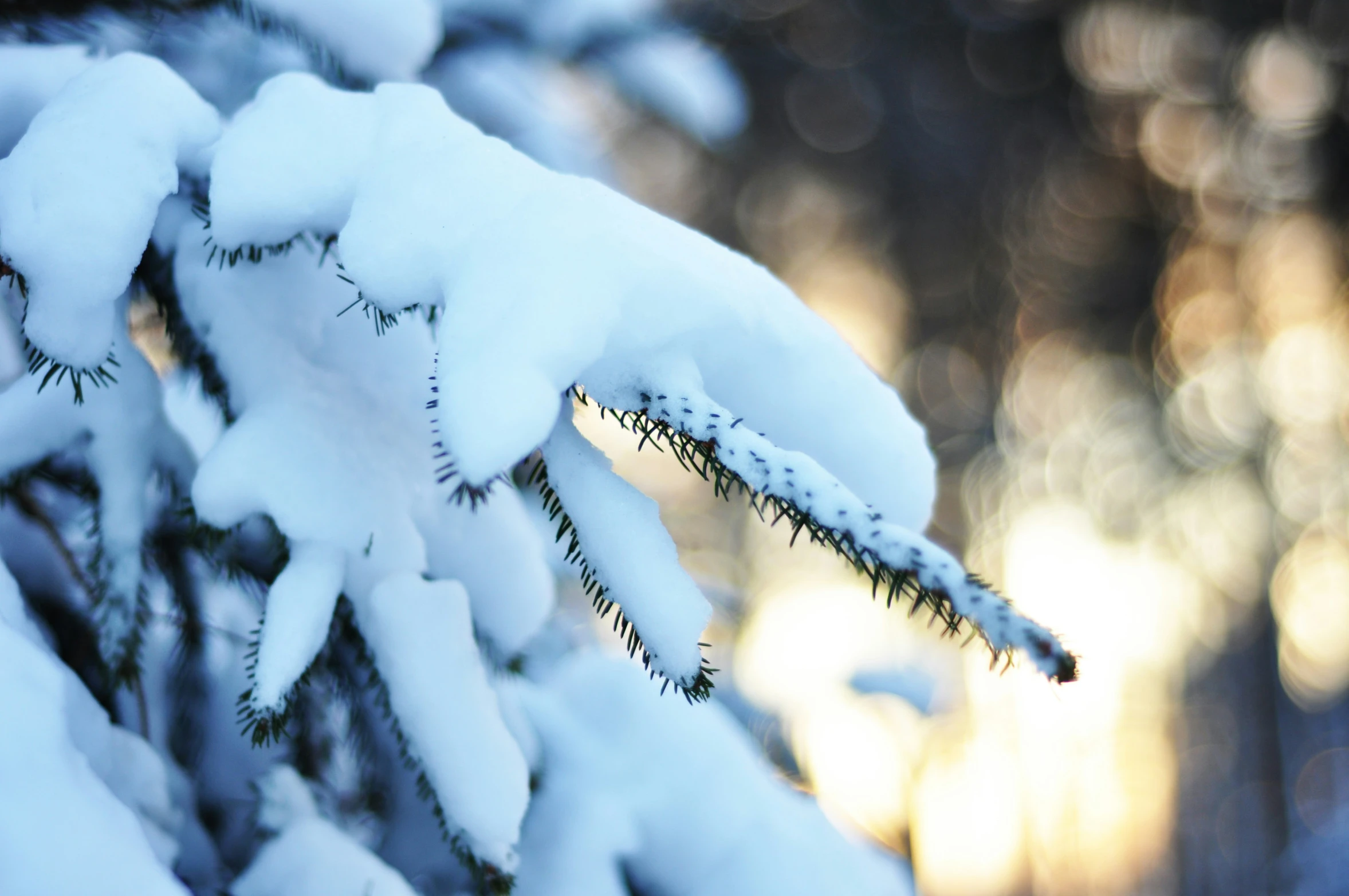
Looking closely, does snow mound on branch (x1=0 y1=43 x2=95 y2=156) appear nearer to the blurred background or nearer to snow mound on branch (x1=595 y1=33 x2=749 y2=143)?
snow mound on branch (x1=595 y1=33 x2=749 y2=143)

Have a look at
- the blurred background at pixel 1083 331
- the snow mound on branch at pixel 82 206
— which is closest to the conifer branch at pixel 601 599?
the snow mound on branch at pixel 82 206

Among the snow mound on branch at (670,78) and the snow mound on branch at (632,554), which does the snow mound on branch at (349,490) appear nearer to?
the snow mound on branch at (632,554)

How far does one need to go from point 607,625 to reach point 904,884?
5.67 ft

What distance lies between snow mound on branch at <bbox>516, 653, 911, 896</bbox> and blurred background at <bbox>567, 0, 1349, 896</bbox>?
18.2ft

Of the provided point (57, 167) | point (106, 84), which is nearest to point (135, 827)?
point (57, 167)

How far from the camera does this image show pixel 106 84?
788 millimetres

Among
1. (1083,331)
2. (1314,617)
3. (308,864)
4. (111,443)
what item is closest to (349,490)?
(111,443)

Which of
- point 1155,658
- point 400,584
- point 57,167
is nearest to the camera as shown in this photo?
point 57,167

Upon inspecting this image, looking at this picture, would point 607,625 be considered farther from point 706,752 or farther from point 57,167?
point 57,167

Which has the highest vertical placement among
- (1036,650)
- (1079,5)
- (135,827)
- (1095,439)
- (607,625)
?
(1036,650)

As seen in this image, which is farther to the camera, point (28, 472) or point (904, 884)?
point (904, 884)

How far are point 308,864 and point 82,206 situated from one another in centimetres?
71

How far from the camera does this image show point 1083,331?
9.11 metres

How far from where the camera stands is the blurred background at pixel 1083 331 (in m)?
8.01
